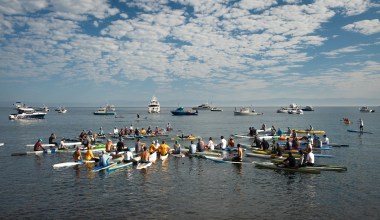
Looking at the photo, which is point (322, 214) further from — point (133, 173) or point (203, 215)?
point (133, 173)

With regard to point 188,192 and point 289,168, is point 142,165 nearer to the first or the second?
point 188,192

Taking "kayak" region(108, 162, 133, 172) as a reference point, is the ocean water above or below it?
below

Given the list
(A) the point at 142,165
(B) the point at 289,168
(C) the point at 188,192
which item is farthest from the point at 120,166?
(B) the point at 289,168

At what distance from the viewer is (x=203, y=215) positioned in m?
17.2

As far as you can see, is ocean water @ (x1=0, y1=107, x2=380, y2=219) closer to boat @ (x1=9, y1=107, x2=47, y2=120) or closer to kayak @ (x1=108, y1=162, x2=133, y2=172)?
kayak @ (x1=108, y1=162, x2=133, y2=172)

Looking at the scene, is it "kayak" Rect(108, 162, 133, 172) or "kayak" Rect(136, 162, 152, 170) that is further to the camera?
"kayak" Rect(136, 162, 152, 170)

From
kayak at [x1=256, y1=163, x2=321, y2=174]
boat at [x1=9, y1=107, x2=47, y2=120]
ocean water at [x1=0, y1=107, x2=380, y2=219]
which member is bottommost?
ocean water at [x1=0, y1=107, x2=380, y2=219]

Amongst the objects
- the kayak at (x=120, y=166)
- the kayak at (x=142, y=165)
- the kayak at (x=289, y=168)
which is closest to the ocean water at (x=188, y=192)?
the kayak at (x=142, y=165)

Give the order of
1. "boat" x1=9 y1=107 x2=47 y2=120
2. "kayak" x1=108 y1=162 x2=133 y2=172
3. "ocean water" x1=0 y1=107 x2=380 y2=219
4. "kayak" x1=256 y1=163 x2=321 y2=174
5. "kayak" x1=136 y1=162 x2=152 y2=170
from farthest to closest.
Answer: "boat" x1=9 y1=107 x2=47 y2=120, "kayak" x1=136 y1=162 x2=152 y2=170, "kayak" x1=108 y1=162 x2=133 y2=172, "kayak" x1=256 y1=163 x2=321 y2=174, "ocean water" x1=0 y1=107 x2=380 y2=219

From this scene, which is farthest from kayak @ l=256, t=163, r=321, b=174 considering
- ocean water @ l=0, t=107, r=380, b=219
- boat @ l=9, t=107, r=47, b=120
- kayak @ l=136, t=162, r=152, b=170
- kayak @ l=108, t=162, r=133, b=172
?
boat @ l=9, t=107, r=47, b=120

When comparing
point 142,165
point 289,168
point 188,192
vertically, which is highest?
point 142,165

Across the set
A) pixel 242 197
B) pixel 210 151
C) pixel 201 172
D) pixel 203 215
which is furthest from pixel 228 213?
pixel 210 151

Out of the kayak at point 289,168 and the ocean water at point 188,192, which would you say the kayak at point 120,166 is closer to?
the ocean water at point 188,192

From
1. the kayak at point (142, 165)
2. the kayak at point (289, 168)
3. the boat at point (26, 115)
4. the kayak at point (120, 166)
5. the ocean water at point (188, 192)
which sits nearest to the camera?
the ocean water at point (188, 192)
